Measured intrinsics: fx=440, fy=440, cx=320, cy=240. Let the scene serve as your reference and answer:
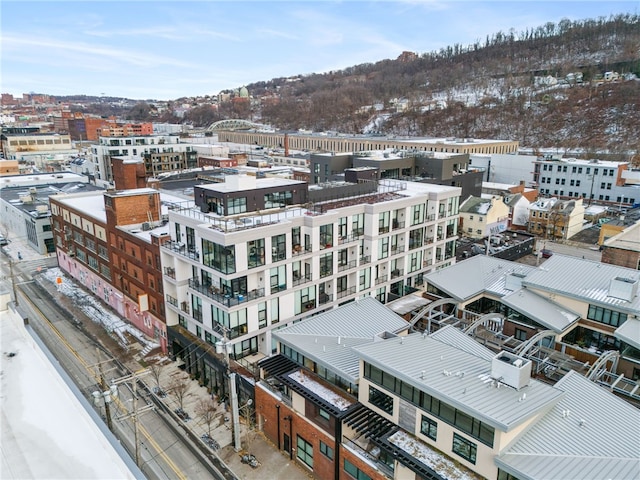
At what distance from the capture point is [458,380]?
2347 centimetres

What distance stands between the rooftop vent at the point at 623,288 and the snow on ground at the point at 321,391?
23661mm

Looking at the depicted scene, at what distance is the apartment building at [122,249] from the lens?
144ft

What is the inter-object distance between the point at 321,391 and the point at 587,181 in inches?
3746

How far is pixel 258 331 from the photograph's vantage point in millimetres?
37281

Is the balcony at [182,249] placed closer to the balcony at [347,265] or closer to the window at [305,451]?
the balcony at [347,265]

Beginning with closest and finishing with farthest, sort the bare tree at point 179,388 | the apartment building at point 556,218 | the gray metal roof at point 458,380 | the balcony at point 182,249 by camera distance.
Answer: the gray metal roof at point 458,380, the bare tree at point 179,388, the balcony at point 182,249, the apartment building at point 556,218

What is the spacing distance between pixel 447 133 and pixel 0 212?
16043 cm

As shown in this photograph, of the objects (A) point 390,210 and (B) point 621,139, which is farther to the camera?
(B) point 621,139

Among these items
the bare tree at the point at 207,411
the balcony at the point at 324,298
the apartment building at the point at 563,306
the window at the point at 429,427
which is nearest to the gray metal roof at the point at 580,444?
the window at the point at 429,427

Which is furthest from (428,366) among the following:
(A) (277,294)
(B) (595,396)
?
(A) (277,294)

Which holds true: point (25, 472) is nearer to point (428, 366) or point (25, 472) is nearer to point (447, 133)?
point (428, 366)

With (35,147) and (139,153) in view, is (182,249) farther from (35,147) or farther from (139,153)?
(35,147)

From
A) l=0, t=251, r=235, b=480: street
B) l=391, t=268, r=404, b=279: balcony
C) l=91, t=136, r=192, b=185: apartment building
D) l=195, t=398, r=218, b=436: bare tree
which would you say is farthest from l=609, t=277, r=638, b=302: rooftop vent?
l=91, t=136, r=192, b=185: apartment building

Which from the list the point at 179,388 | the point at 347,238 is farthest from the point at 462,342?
the point at 179,388
